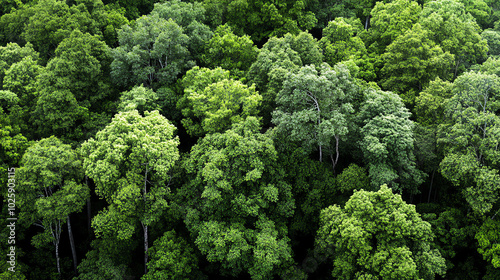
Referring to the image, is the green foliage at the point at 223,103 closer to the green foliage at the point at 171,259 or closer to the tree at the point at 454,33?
the green foliage at the point at 171,259

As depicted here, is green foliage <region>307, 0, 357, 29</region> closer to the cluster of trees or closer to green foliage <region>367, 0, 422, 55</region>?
green foliage <region>367, 0, 422, 55</region>

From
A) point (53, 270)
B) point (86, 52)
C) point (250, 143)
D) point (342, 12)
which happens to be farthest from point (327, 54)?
point (53, 270)

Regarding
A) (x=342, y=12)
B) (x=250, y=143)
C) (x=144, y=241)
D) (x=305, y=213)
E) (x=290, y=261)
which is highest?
(x=342, y=12)

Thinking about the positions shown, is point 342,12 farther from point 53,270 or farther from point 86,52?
point 53,270

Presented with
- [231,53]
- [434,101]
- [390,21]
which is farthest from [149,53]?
[390,21]

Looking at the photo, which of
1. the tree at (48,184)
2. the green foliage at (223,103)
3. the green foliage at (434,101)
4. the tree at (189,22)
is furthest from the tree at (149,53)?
the green foliage at (434,101)
